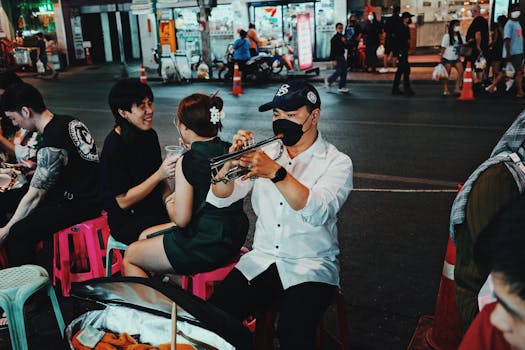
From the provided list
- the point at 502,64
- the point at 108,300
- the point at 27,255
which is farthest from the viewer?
the point at 502,64

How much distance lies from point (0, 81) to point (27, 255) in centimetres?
204

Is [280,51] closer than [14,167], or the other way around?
[14,167]

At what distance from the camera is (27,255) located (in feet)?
12.4

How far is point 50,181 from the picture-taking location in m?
3.80

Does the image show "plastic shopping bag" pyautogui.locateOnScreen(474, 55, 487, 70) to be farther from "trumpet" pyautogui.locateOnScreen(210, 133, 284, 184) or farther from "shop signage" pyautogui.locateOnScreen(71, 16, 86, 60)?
"shop signage" pyautogui.locateOnScreen(71, 16, 86, 60)

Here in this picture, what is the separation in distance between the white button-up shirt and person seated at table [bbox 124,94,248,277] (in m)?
0.16

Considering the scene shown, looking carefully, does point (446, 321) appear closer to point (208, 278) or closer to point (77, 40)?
point (208, 278)

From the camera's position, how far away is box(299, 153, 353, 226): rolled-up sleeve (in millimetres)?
2520

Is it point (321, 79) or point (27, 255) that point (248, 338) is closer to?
point (27, 255)

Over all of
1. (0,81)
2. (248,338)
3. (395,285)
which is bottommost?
(395,285)

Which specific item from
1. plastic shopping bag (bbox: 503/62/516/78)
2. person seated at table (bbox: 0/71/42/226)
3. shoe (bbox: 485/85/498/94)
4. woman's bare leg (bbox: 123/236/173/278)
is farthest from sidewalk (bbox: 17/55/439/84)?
woman's bare leg (bbox: 123/236/173/278)

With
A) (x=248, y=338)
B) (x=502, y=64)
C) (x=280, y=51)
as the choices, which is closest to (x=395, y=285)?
(x=248, y=338)

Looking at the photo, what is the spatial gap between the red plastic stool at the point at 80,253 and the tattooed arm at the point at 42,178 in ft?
0.91

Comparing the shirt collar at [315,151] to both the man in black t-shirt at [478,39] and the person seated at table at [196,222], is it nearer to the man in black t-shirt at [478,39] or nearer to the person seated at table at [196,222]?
the person seated at table at [196,222]
